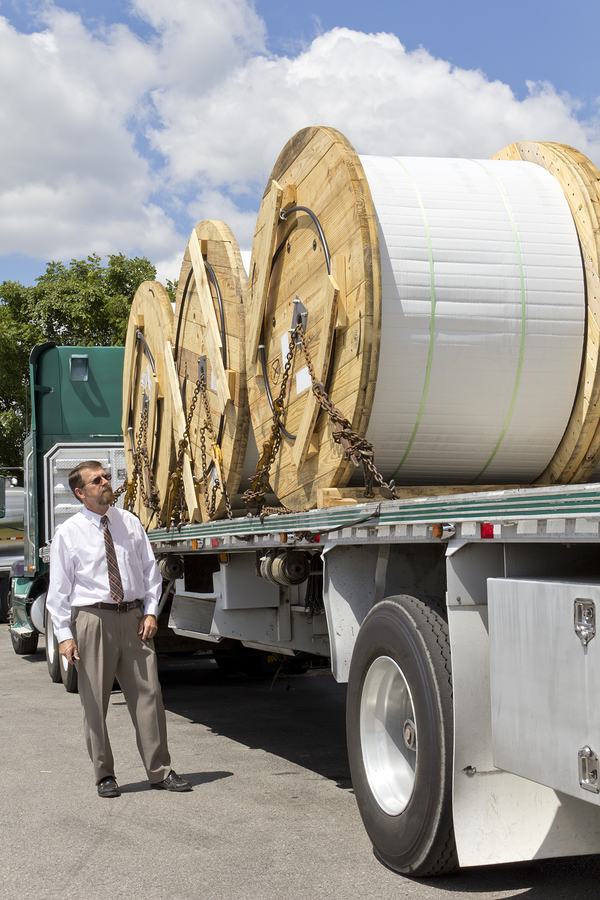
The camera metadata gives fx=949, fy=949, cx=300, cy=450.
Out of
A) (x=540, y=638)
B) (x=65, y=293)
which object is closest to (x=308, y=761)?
(x=540, y=638)

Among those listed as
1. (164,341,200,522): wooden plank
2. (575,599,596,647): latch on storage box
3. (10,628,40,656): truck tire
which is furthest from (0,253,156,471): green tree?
(575,599,596,647): latch on storage box

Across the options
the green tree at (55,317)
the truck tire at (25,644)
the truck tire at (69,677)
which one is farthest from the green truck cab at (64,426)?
the green tree at (55,317)

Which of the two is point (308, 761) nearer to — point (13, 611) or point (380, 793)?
point (380, 793)

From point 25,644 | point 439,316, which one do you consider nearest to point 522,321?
point 439,316

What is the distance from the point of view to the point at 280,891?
3.79 metres

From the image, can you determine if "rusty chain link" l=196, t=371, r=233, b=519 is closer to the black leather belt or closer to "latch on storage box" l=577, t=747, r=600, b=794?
the black leather belt

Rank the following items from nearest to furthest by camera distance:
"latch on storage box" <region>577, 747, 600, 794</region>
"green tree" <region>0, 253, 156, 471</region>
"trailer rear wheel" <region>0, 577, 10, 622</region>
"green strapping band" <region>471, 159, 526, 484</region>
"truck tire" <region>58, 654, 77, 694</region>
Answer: "latch on storage box" <region>577, 747, 600, 794</region> < "green strapping band" <region>471, 159, 526, 484</region> < "truck tire" <region>58, 654, 77, 694</region> < "trailer rear wheel" <region>0, 577, 10, 622</region> < "green tree" <region>0, 253, 156, 471</region>

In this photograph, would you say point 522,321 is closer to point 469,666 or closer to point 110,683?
point 469,666

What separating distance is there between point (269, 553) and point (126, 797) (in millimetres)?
1601

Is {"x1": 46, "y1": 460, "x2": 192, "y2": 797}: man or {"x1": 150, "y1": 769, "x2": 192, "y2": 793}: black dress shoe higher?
{"x1": 46, "y1": 460, "x2": 192, "y2": 797}: man

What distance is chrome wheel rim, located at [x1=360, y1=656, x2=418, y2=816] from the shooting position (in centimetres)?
408

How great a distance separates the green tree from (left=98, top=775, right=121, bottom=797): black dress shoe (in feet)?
61.9

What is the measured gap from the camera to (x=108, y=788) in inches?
213

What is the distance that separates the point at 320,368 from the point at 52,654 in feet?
22.9
